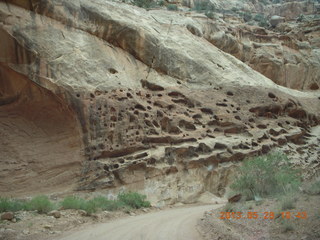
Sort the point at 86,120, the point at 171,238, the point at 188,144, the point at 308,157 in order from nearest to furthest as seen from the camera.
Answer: the point at 171,238
the point at 86,120
the point at 188,144
the point at 308,157

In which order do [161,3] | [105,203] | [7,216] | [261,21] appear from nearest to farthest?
[7,216] < [105,203] < [161,3] < [261,21]

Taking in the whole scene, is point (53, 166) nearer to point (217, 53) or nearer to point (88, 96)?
point (88, 96)

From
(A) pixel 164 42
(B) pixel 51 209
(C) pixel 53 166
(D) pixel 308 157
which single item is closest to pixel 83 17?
(A) pixel 164 42

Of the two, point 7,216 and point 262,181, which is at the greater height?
point 7,216

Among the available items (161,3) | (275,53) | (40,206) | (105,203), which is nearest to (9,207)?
(40,206)

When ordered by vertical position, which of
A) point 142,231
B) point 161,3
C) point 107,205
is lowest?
point 107,205

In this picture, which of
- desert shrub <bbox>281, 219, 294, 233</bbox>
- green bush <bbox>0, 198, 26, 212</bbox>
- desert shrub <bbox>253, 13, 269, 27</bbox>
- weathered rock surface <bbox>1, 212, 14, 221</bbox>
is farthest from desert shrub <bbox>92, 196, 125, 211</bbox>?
desert shrub <bbox>253, 13, 269, 27</bbox>

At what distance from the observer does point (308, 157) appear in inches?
688

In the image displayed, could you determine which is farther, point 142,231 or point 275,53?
point 275,53

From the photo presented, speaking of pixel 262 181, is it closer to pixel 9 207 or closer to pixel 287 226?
pixel 287 226

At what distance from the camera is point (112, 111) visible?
46.3 feet

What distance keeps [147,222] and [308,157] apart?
12373mm
